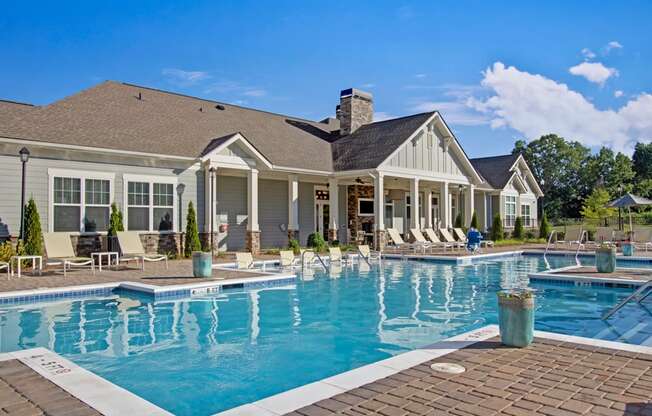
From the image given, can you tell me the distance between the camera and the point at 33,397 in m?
4.23

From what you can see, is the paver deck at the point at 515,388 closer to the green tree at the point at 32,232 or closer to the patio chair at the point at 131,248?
the patio chair at the point at 131,248

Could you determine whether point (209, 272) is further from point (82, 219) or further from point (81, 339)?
point (82, 219)

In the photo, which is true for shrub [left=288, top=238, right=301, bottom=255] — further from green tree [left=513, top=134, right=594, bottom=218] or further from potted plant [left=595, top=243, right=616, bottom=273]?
green tree [left=513, top=134, right=594, bottom=218]

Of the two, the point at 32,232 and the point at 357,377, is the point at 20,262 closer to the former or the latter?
the point at 32,232

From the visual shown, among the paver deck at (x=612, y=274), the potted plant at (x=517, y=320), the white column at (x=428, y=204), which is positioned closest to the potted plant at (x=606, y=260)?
the paver deck at (x=612, y=274)

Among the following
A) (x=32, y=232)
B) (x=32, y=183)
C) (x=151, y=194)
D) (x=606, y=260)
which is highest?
(x=32, y=183)

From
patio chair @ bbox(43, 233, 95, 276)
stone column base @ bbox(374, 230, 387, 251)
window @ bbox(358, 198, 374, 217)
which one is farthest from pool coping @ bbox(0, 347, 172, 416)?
window @ bbox(358, 198, 374, 217)

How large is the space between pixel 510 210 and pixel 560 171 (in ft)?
99.1

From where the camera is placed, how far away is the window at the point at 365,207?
25.7 meters

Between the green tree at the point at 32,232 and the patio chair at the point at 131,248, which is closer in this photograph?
the green tree at the point at 32,232

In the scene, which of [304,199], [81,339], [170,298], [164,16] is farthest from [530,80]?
[81,339]

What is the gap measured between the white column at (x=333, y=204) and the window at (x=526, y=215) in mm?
18372

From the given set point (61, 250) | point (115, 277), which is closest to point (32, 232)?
point (61, 250)

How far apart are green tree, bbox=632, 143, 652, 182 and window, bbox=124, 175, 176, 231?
67290 millimetres
